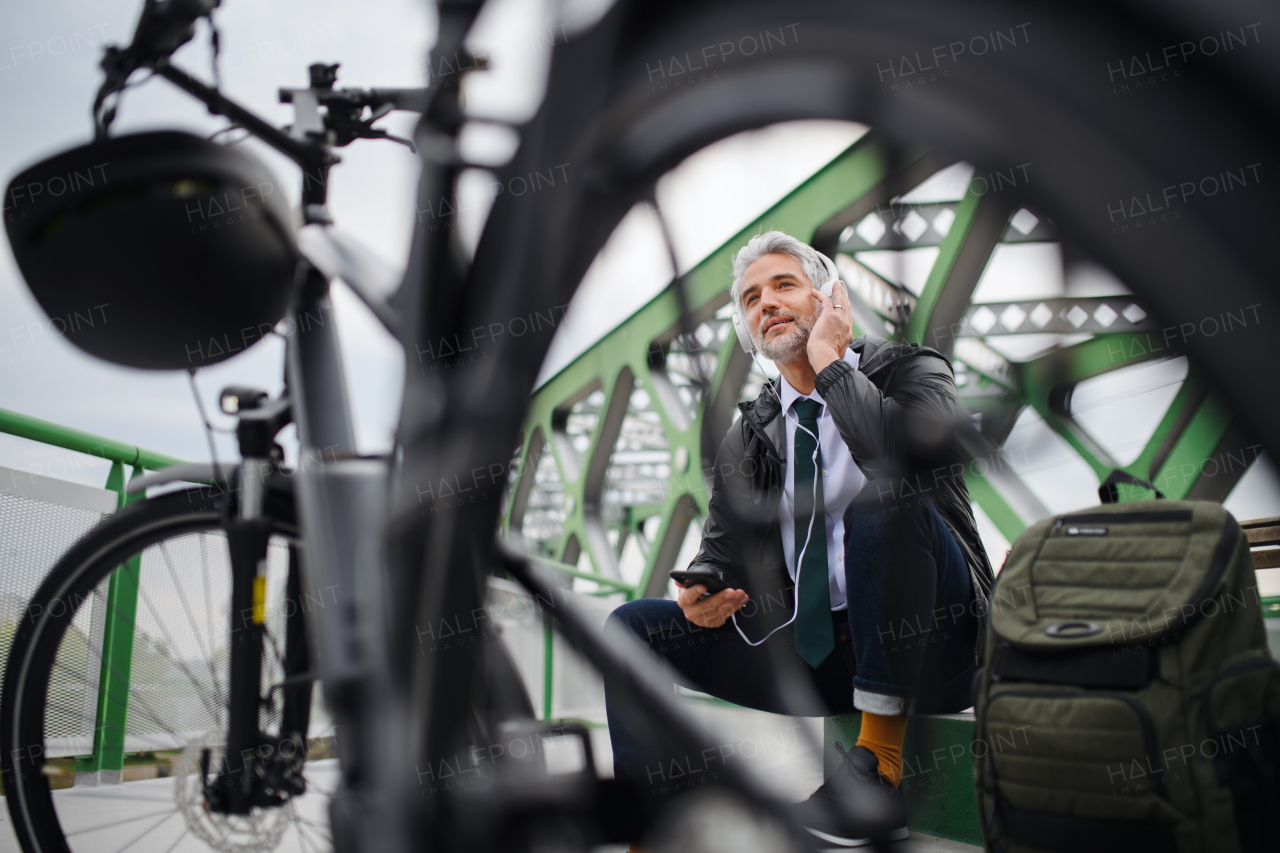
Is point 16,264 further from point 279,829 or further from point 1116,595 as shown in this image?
point 1116,595

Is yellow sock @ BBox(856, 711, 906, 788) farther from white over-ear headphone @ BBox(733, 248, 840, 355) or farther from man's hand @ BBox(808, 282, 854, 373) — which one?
white over-ear headphone @ BBox(733, 248, 840, 355)

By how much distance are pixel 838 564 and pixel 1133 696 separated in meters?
0.46

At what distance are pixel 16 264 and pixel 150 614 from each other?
634 mm

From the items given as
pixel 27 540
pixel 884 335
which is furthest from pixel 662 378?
pixel 27 540

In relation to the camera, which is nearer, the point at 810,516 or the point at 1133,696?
the point at 1133,696

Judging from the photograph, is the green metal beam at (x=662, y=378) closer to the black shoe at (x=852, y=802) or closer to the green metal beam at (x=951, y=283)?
the green metal beam at (x=951, y=283)

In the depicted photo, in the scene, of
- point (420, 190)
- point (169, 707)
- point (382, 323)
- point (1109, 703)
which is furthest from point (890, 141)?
point (169, 707)

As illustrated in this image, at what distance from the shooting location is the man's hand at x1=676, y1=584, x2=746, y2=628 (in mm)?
1175

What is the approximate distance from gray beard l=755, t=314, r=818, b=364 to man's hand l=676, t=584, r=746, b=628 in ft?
1.68

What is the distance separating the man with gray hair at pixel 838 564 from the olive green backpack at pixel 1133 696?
0.44 feet

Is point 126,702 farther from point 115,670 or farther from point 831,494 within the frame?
point 831,494

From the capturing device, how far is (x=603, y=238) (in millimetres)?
508

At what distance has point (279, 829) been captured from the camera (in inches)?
38.8

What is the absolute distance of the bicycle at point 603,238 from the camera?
0.87ft
